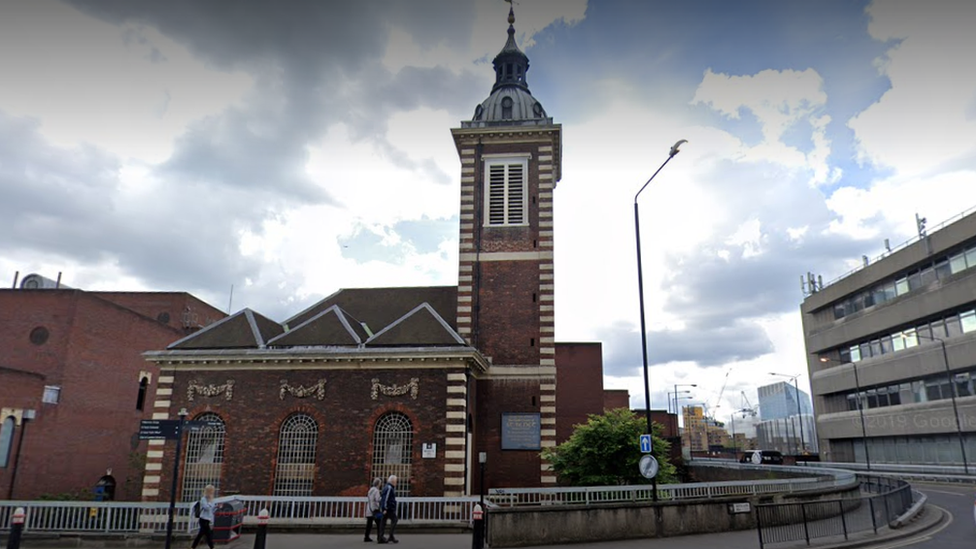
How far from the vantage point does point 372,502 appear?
18.1 m

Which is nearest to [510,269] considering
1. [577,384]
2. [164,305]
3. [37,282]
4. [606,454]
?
[606,454]

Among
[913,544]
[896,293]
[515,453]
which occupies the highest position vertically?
[896,293]

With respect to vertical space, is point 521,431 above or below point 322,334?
below

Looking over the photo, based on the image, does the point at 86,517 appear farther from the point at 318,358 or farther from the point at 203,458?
the point at 318,358

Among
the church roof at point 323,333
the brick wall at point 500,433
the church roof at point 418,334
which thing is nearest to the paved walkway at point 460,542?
the church roof at point 418,334

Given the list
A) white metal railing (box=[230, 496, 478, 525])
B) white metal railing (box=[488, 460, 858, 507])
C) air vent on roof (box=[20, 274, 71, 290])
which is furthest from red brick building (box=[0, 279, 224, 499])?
white metal railing (box=[488, 460, 858, 507])

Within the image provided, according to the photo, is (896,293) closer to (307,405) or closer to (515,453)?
(515,453)

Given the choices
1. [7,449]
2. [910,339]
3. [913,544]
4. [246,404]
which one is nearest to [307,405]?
[246,404]

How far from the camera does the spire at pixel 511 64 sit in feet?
123

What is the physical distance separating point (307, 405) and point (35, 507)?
9447mm

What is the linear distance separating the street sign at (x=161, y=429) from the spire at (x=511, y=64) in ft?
90.3

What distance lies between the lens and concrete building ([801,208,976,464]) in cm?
4838

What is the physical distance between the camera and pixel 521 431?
29.0 m

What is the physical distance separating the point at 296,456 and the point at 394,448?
4185mm
